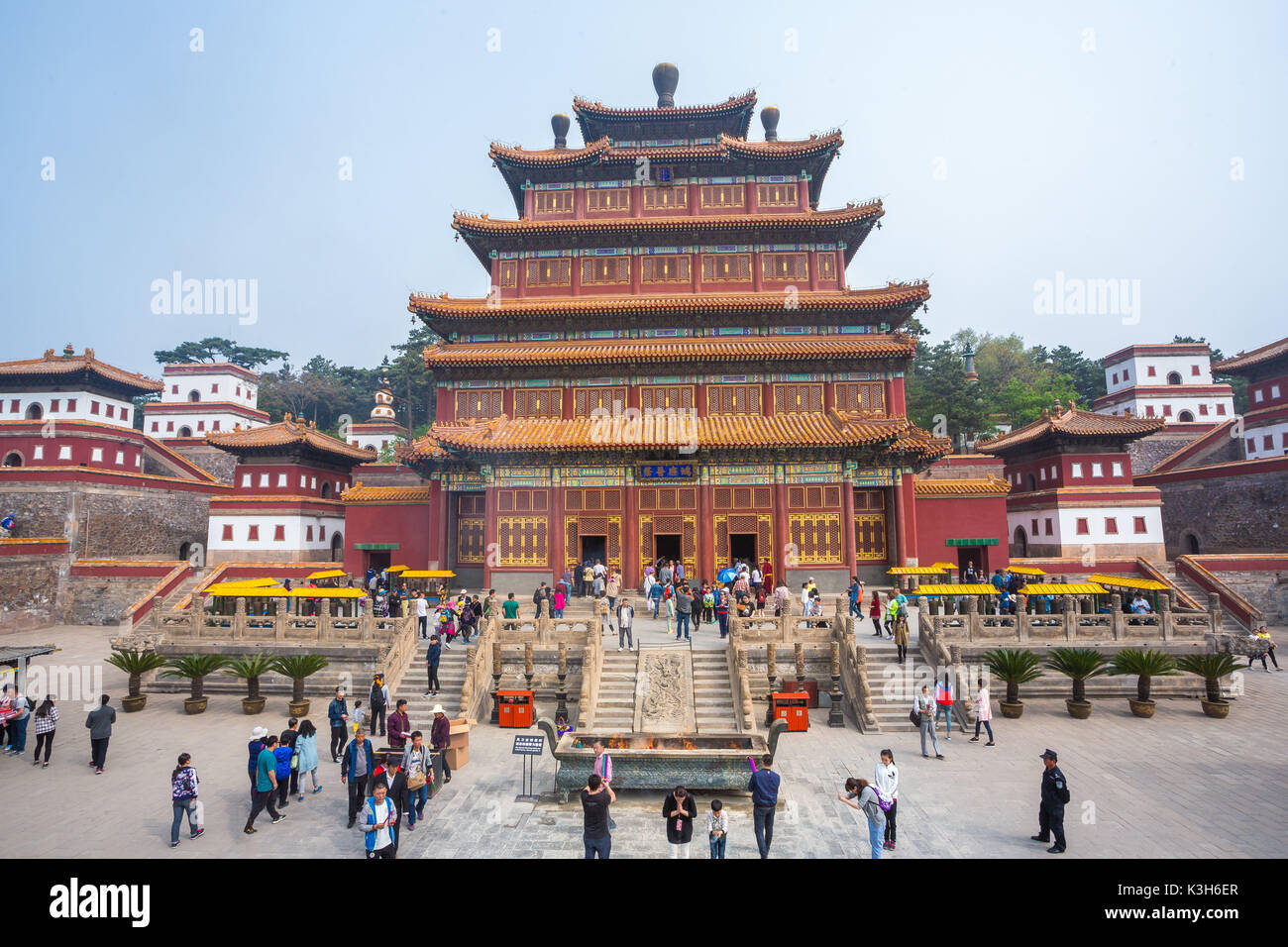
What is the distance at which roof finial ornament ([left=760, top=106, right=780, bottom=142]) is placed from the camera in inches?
1533

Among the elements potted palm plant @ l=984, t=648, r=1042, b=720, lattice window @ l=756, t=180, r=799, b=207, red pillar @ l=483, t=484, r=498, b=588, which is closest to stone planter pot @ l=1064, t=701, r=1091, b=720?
potted palm plant @ l=984, t=648, r=1042, b=720

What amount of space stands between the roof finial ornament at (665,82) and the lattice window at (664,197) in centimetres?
683

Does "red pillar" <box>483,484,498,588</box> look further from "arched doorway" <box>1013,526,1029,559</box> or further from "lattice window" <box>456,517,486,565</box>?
"arched doorway" <box>1013,526,1029,559</box>

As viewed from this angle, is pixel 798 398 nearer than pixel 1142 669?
No

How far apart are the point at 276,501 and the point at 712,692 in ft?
99.3

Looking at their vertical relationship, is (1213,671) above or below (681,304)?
below

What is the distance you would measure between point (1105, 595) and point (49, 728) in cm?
2900

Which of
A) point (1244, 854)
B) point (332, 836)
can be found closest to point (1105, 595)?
point (1244, 854)

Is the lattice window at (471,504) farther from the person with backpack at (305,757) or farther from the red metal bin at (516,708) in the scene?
the person with backpack at (305,757)

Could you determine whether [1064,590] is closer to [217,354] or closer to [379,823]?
[379,823]

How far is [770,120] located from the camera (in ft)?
128

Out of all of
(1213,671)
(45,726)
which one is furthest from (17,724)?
(1213,671)

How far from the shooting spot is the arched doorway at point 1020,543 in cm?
3756

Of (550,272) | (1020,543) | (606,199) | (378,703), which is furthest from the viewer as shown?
(1020,543)
